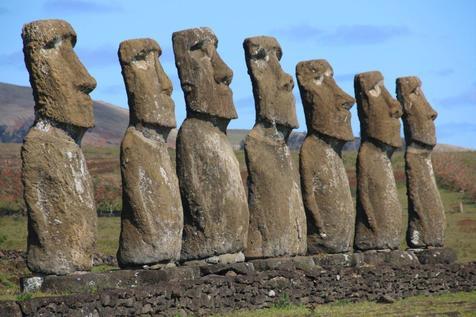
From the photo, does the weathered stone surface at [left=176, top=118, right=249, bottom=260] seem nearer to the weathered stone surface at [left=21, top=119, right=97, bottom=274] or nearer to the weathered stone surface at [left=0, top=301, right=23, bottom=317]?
the weathered stone surface at [left=21, top=119, right=97, bottom=274]

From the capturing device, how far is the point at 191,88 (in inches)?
850

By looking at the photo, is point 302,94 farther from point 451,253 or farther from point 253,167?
point 451,253

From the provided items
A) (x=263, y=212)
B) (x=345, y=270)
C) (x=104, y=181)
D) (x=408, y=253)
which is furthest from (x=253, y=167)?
(x=104, y=181)

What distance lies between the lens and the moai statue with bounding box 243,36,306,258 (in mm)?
22438

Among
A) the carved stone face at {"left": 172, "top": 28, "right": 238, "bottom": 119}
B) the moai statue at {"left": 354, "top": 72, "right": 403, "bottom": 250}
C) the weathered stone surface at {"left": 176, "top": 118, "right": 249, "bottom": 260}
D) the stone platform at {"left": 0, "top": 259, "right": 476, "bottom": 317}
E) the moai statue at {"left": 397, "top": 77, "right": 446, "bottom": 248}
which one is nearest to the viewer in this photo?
the stone platform at {"left": 0, "top": 259, "right": 476, "bottom": 317}

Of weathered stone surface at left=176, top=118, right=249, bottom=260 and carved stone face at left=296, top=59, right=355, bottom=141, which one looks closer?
weathered stone surface at left=176, top=118, right=249, bottom=260

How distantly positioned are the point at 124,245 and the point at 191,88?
3.24 metres

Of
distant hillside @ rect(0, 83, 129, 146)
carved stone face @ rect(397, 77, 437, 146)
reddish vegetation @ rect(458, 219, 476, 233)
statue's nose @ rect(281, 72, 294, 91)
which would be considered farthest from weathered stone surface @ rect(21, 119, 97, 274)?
distant hillside @ rect(0, 83, 129, 146)

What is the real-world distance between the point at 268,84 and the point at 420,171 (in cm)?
499

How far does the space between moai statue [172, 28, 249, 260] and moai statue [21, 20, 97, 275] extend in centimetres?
281

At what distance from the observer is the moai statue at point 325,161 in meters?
24.0

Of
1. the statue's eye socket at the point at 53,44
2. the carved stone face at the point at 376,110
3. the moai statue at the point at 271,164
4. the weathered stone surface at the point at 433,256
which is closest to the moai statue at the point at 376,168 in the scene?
the carved stone face at the point at 376,110

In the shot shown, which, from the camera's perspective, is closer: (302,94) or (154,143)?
(154,143)

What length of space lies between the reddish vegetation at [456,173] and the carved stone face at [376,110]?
21099 mm
